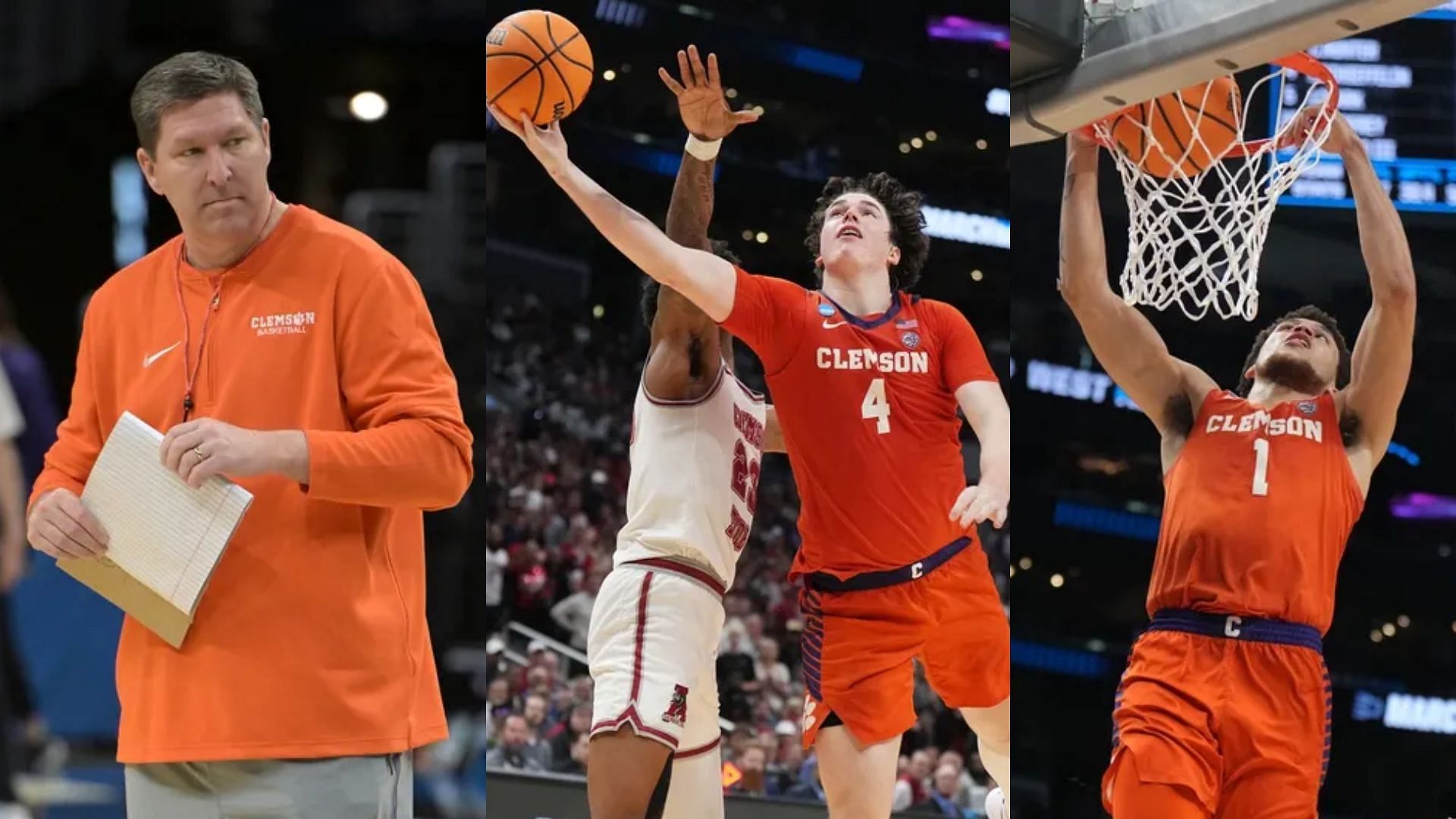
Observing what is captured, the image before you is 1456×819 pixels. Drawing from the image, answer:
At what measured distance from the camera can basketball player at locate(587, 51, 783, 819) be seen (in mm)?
4805

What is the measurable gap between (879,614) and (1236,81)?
2247mm

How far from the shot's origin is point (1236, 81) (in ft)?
17.9

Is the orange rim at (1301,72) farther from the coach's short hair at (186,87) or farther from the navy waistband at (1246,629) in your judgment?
the coach's short hair at (186,87)

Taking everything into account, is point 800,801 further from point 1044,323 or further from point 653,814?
point 1044,323

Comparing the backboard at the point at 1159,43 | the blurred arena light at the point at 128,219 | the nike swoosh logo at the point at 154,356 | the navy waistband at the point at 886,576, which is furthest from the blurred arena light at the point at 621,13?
the nike swoosh logo at the point at 154,356

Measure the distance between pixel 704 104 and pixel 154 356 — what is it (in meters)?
2.02

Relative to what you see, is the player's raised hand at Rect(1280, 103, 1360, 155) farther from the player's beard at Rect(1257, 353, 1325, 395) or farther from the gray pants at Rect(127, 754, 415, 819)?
the gray pants at Rect(127, 754, 415, 819)

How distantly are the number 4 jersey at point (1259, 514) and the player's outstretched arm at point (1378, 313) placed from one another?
0.10 metres

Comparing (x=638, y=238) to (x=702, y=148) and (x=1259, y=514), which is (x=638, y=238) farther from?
(x=1259, y=514)

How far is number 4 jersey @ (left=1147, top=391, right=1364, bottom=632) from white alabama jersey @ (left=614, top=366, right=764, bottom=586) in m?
1.41

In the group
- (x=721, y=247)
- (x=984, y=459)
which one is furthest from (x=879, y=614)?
(x=721, y=247)

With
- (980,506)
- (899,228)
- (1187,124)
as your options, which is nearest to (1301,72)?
(1187,124)

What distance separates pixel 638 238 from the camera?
4.68m

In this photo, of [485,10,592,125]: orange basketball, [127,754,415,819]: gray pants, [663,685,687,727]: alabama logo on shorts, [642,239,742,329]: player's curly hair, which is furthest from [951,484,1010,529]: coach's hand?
[127,754,415,819]: gray pants
